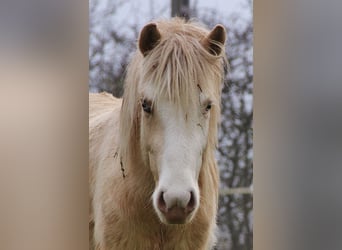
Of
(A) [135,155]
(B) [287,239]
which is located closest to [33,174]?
(A) [135,155]

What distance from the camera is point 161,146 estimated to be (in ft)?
5.41

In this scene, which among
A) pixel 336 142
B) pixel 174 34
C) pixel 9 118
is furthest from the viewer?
pixel 336 142

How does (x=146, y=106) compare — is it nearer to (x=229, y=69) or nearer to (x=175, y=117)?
(x=175, y=117)

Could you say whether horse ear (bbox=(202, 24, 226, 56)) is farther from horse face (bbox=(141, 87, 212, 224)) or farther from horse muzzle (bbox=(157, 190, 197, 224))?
horse muzzle (bbox=(157, 190, 197, 224))

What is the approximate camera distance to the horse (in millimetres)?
1642

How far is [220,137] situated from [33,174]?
0.74 m

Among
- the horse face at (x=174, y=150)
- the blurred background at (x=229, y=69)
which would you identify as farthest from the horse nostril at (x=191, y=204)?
the blurred background at (x=229, y=69)

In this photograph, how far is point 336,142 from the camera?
2.12m

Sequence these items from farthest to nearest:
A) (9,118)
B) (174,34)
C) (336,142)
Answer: (336,142) < (9,118) < (174,34)

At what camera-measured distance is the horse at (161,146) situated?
1.64 m

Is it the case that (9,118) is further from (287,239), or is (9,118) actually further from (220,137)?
(287,239)

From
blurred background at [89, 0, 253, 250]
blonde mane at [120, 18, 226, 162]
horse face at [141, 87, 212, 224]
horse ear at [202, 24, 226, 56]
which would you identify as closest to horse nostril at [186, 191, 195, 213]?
horse face at [141, 87, 212, 224]

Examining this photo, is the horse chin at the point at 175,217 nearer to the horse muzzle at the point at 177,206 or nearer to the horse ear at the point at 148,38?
the horse muzzle at the point at 177,206

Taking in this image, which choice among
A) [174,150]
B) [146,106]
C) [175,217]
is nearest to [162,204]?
[175,217]
